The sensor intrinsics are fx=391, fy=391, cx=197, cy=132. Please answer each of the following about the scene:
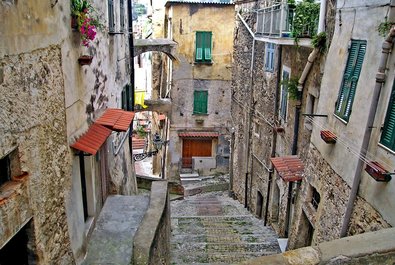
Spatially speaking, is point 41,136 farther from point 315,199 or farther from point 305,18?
point 305,18

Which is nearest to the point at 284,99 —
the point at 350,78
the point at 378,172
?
the point at 350,78

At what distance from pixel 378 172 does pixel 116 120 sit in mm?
5142

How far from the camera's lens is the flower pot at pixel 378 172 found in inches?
186

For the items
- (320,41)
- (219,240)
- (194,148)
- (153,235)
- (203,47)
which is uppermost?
(320,41)

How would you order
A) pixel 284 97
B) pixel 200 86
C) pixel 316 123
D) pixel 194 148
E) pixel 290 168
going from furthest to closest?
pixel 194 148 → pixel 200 86 → pixel 284 97 → pixel 290 168 → pixel 316 123

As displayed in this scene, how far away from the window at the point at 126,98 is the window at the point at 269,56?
198 inches

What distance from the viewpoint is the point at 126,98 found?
44.0ft

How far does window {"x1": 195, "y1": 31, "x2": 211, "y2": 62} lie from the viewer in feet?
70.9

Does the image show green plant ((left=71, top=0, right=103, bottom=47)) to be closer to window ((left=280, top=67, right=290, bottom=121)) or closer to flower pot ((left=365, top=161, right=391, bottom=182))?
flower pot ((left=365, top=161, right=391, bottom=182))

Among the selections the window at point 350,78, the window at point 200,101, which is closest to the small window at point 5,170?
the window at point 350,78

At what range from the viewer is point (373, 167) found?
4.90 m

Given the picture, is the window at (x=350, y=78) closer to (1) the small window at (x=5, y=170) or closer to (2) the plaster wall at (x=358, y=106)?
(2) the plaster wall at (x=358, y=106)

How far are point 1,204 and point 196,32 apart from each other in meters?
18.6

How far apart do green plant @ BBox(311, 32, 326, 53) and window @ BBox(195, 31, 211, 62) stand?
43.4 feet
